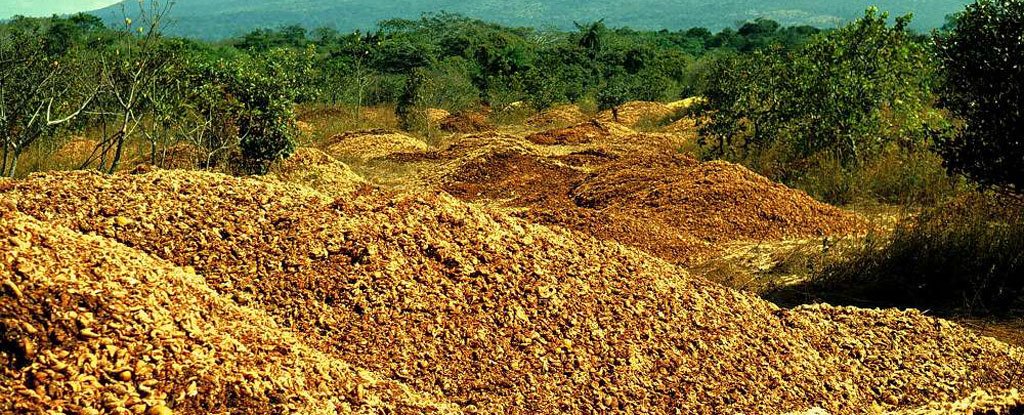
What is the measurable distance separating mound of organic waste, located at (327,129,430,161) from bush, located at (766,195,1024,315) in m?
9.86

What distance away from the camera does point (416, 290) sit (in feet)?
13.8

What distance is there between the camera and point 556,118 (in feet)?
83.4

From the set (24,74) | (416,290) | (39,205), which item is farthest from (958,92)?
(24,74)

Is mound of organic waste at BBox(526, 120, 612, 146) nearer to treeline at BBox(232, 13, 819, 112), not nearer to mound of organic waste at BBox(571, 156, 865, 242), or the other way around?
treeline at BBox(232, 13, 819, 112)

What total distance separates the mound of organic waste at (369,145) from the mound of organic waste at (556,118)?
7.69 meters

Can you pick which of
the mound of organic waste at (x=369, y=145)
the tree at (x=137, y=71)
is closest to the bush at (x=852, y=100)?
the mound of organic waste at (x=369, y=145)

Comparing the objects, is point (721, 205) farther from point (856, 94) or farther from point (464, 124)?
point (464, 124)

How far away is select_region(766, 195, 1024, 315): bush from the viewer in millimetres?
6004

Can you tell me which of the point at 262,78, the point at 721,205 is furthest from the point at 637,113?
the point at 721,205

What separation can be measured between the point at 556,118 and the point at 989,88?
63.2 feet

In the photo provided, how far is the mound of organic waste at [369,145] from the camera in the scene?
51.4 ft

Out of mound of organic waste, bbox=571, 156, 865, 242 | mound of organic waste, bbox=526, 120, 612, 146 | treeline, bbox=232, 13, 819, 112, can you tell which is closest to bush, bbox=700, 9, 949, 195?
mound of organic waste, bbox=571, 156, 865, 242

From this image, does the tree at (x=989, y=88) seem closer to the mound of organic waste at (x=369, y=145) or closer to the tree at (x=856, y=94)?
the tree at (x=856, y=94)

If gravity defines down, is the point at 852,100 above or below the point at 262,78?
below
